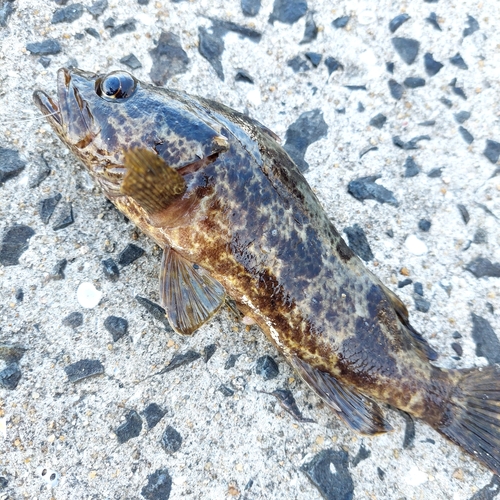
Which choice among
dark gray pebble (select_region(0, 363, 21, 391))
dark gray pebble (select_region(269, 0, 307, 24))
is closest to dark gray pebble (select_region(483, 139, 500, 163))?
dark gray pebble (select_region(269, 0, 307, 24))

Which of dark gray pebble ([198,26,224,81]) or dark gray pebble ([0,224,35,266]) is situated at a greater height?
dark gray pebble ([198,26,224,81])

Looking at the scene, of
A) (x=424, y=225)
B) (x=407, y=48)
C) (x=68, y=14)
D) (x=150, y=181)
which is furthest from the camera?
(x=407, y=48)

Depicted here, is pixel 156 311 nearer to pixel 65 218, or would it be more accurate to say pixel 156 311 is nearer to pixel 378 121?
pixel 65 218

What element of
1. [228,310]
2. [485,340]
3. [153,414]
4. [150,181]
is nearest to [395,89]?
[485,340]

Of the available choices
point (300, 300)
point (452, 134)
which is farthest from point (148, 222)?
→ point (452, 134)

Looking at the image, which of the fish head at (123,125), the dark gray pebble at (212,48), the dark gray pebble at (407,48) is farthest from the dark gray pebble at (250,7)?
the fish head at (123,125)

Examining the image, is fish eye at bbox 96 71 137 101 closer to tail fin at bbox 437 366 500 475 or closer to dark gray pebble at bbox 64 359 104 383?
dark gray pebble at bbox 64 359 104 383

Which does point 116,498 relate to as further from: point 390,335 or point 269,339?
point 390,335
